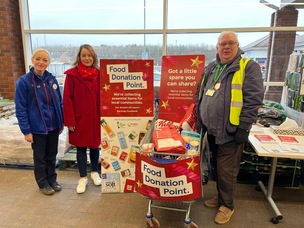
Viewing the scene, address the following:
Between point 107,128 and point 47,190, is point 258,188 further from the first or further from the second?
point 47,190

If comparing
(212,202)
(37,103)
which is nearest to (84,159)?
(37,103)

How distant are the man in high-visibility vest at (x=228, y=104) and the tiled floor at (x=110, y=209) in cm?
25

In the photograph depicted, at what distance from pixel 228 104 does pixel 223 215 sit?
988 millimetres

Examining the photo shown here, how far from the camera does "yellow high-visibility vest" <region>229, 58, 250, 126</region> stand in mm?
1839

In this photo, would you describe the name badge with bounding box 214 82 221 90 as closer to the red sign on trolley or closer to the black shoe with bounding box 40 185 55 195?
the red sign on trolley

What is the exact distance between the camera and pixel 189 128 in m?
2.14

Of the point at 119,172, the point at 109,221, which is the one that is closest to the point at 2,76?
the point at 119,172

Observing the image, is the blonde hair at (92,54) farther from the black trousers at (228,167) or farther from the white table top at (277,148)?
the white table top at (277,148)

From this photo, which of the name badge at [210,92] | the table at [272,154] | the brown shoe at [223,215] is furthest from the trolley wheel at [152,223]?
the name badge at [210,92]

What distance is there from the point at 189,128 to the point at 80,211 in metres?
1.27

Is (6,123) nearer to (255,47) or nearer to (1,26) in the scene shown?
(1,26)

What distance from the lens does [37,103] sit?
2.27m

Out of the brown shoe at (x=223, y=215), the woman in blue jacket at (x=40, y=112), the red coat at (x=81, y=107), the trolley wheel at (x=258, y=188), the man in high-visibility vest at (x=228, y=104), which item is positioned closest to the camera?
the man in high-visibility vest at (x=228, y=104)

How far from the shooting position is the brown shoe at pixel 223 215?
2.10 metres
